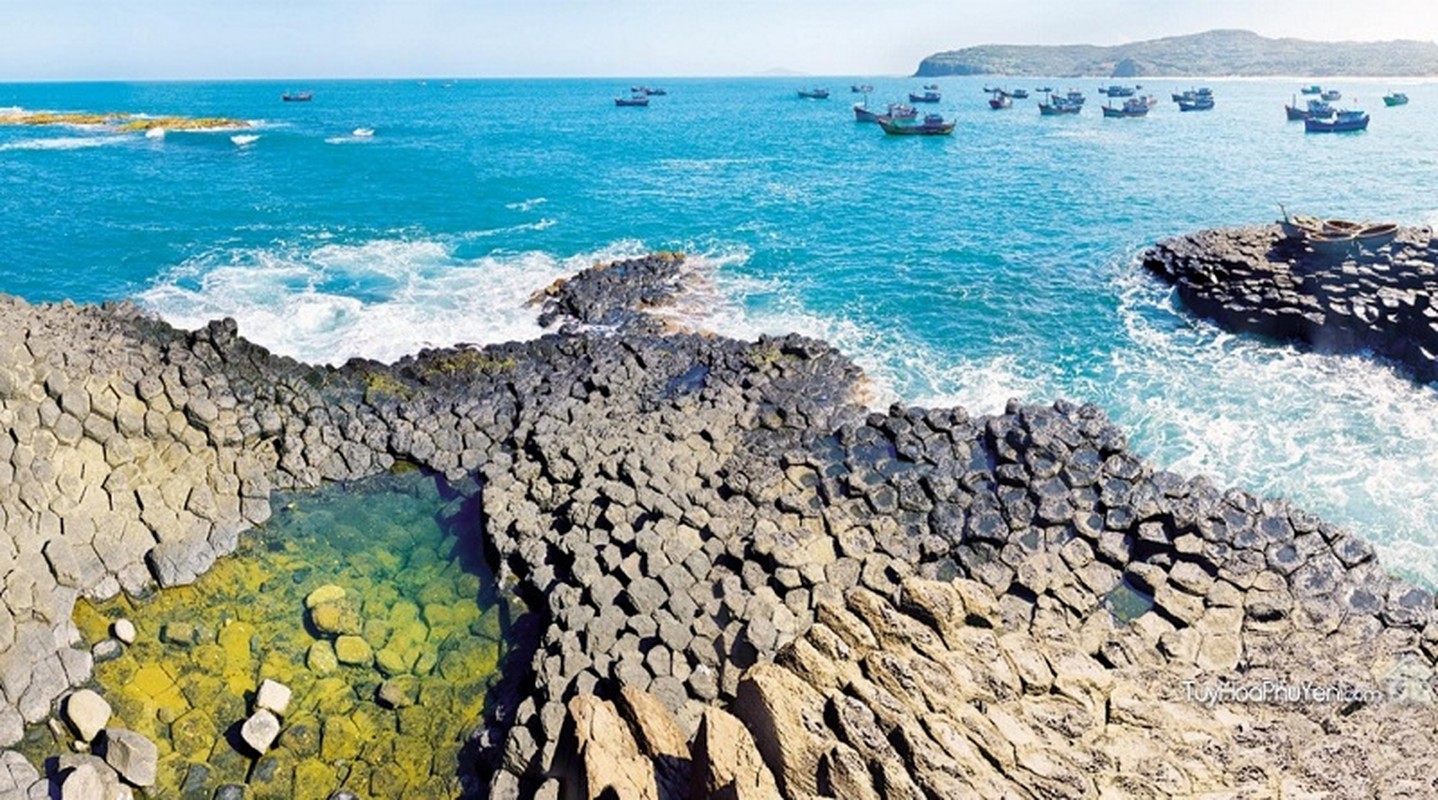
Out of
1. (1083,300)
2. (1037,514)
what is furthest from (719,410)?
(1083,300)

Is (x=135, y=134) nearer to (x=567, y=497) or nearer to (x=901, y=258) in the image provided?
(x=901, y=258)

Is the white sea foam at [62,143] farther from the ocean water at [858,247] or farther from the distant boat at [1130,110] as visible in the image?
the distant boat at [1130,110]

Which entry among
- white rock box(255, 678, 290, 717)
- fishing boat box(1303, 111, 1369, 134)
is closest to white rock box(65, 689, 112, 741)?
white rock box(255, 678, 290, 717)

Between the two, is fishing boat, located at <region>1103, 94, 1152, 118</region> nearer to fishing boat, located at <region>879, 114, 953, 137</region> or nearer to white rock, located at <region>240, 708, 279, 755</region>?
fishing boat, located at <region>879, 114, 953, 137</region>

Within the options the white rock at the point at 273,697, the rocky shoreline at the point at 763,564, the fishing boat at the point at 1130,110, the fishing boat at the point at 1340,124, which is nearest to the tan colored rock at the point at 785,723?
the rocky shoreline at the point at 763,564

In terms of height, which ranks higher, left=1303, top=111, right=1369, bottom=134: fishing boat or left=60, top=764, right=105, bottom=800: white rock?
left=1303, top=111, right=1369, bottom=134: fishing boat

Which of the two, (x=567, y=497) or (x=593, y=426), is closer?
(x=567, y=497)
